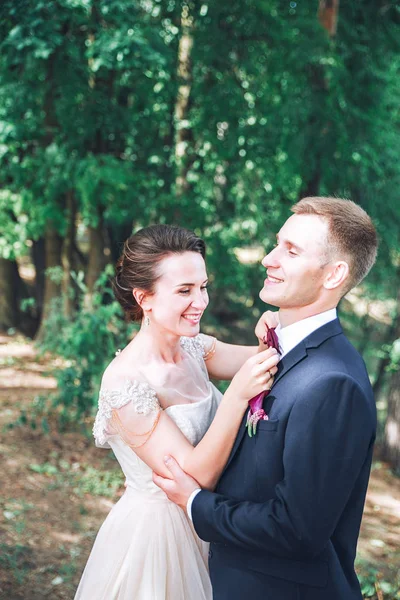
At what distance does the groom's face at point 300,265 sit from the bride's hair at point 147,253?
0.54m

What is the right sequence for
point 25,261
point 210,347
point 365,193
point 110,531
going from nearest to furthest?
point 110,531 → point 210,347 → point 365,193 → point 25,261

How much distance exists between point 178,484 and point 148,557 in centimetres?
52

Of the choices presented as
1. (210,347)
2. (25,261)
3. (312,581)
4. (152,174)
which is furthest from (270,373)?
(25,261)

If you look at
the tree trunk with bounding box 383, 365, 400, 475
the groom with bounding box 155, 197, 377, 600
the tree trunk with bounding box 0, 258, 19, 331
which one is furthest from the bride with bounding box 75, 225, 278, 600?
the tree trunk with bounding box 0, 258, 19, 331

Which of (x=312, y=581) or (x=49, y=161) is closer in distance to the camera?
(x=312, y=581)

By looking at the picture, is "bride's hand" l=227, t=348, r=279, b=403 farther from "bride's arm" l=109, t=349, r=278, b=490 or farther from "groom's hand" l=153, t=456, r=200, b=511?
"groom's hand" l=153, t=456, r=200, b=511

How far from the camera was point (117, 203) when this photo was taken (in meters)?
6.94

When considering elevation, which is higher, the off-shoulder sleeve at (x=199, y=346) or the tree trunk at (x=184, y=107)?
the tree trunk at (x=184, y=107)

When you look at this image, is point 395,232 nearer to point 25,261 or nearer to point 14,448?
point 14,448

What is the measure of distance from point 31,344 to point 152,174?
3490 millimetres

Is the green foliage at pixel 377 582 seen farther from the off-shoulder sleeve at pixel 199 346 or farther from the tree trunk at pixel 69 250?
the tree trunk at pixel 69 250

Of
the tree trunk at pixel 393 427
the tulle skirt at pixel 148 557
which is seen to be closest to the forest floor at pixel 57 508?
the tree trunk at pixel 393 427

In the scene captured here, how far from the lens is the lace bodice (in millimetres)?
2354

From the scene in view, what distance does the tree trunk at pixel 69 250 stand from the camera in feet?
25.9
